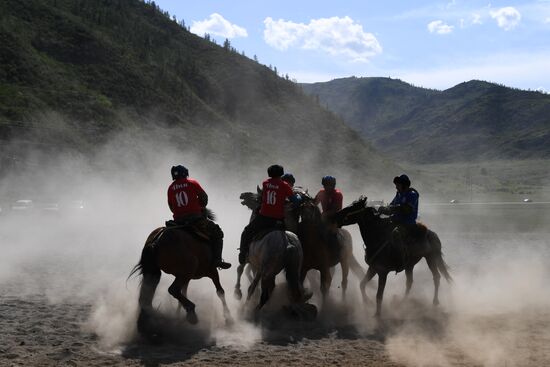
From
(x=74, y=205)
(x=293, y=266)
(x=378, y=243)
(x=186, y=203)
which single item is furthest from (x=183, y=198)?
(x=74, y=205)

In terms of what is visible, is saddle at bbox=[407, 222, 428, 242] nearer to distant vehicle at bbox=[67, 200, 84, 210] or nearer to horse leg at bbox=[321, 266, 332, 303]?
horse leg at bbox=[321, 266, 332, 303]

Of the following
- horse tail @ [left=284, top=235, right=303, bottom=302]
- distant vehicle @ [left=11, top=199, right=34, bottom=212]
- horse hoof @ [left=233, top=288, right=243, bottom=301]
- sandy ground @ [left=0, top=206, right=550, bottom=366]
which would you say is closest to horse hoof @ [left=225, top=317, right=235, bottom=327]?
sandy ground @ [left=0, top=206, right=550, bottom=366]

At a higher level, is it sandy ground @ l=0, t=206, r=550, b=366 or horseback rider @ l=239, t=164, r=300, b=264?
horseback rider @ l=239, t=164, r=300, b=264

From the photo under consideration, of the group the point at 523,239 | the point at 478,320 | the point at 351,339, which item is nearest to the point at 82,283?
the point at 351,339

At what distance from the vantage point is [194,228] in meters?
10.4

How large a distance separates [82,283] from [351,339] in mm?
7852

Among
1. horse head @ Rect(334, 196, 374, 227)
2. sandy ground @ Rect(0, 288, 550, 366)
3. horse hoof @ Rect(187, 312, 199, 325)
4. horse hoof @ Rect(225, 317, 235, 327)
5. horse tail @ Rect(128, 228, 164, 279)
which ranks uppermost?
horse head @ Rect(334, 196, 374, 227)

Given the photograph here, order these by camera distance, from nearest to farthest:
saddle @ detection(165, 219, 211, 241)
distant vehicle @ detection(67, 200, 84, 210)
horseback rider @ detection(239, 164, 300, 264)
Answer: saddle @ detection(165, 219, 211, 241), horseback rider @ detection(239, 164, 300, 264), distant vehicle @ detection(67, 200, 84, 210)

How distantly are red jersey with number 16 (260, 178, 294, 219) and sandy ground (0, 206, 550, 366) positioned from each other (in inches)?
74.7

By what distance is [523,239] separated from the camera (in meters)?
28.7

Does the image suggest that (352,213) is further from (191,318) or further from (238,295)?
(191,318)

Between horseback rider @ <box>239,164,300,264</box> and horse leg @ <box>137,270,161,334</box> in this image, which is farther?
horseback rider @ <box>239,164,300,264</box>

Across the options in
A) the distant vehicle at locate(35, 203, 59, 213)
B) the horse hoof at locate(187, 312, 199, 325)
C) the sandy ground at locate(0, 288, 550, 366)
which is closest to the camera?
the sandy ground at locate(0, 288, 550, 366)

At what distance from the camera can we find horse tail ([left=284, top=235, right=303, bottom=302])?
1070 centimetres
